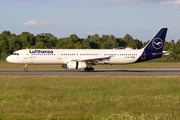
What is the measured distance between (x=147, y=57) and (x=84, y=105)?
3219 cm

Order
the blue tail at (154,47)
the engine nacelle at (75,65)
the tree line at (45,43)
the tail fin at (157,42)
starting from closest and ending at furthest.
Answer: the engine nacelle at (75,65)
the blue tail at (154,47)
the tail fin at (157,42)
the tree line at (45,43)

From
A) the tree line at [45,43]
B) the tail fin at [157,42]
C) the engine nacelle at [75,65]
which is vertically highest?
the tree line at [45,43]

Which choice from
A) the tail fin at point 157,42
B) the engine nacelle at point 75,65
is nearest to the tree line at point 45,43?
the engine nacelle at point 75,65

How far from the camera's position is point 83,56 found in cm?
4034

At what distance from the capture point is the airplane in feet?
126

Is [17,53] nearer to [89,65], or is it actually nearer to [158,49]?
[89,65]

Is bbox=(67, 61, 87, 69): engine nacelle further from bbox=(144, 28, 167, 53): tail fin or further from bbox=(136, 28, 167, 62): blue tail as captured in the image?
bbox=(144, 28, 167, 53): tail fin

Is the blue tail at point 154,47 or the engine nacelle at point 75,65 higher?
the blue tail at point 154,47

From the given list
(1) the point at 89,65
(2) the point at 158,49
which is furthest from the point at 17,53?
(2) the point at 158,49

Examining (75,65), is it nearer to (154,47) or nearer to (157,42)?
(154,47)

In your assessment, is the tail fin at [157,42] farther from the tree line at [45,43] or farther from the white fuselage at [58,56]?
the tree line at [45,43]

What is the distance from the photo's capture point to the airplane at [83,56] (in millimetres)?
38469

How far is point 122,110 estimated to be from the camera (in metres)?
11.7

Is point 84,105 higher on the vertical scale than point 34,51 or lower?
lower
